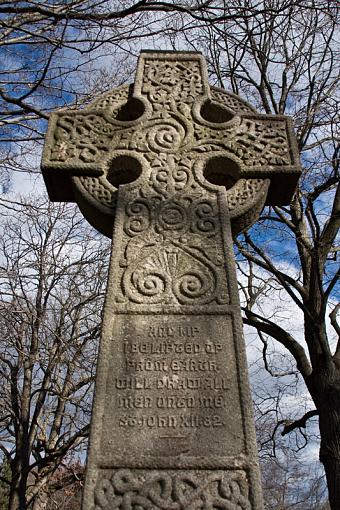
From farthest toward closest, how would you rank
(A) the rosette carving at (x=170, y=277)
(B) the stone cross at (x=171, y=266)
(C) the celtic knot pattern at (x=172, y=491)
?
1. (A) the rosette carving at (x=170, y=277)
2. (B) the stone cross at (x=171, y=266)
3. (C) the celtic knot pattern at (x=172, y=491)

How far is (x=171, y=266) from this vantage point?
2.95 m

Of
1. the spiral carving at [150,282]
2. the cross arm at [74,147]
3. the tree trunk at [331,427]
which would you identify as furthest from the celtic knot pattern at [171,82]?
the tree trunk at [331,427]

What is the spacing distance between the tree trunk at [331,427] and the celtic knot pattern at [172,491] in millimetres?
5170

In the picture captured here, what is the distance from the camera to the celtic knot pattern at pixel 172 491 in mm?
2094

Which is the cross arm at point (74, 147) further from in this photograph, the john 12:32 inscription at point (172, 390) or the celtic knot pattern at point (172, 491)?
the celtic knot pattern at point (172, 491)

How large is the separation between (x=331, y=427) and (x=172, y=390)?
17.6 ft

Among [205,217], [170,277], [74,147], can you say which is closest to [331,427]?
[205,217]

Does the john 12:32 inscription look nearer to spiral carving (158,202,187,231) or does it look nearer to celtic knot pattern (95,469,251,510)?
celtic knot pattern (95,469,251,510)

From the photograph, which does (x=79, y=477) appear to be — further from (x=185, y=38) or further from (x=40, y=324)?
(x=185, y=38)

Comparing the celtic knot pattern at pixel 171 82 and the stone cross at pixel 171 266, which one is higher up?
the celtic knot pattern at pixel 171 82

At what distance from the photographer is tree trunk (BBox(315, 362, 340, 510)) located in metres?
6.60

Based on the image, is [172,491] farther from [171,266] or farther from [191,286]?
[171,266]

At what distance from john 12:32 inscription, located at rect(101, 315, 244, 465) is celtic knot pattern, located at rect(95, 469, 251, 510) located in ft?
0.30

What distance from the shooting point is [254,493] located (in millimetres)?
2166
